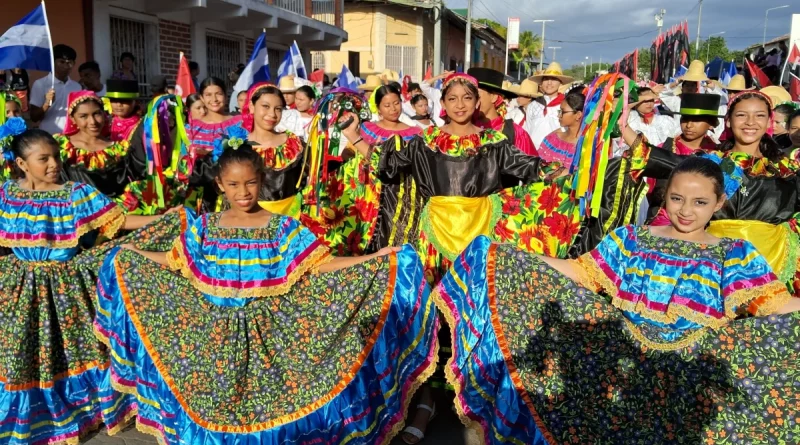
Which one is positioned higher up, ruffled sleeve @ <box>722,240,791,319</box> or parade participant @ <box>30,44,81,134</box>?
parade participant @ <box>30,44,81,134</box>

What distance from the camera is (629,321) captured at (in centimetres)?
299

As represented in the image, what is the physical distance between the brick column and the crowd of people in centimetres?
743

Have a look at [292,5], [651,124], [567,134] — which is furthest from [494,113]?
[292,5]

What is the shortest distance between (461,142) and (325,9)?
18.0 metres

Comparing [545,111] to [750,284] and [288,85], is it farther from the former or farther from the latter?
[750,284]

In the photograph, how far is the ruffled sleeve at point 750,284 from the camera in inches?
109

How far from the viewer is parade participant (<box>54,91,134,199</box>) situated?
4523 mm

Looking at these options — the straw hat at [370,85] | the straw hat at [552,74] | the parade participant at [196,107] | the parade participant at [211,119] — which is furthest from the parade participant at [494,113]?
the straw hat at [370,85]

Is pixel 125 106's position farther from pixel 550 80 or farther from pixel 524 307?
pixel 550 80

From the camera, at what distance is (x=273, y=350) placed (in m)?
3.20

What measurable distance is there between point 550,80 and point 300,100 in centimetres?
336

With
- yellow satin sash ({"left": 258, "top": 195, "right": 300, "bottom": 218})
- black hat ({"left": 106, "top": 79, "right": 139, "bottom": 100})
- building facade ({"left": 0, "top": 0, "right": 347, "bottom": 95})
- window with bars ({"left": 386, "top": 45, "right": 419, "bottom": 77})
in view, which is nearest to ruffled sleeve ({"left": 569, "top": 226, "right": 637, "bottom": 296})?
yellow satin sash ({"left": 258, "top": 195, "right": 300, "bottom": 218})

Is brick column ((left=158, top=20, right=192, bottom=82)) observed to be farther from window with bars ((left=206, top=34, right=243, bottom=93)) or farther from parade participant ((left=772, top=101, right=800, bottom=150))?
parade participant ((left=772, top=101, right=800, bottom=150))

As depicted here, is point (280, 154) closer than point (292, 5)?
Yes
